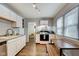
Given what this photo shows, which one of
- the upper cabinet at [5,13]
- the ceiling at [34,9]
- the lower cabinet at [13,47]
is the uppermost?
the ceiling at [34,9]

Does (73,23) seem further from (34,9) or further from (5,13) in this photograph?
(5,13)

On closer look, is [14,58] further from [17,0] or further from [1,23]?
[1,23]

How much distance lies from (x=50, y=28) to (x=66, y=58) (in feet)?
26.8

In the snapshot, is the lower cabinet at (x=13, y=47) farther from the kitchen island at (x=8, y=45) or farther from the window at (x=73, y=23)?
the window at (x=73, y=23)

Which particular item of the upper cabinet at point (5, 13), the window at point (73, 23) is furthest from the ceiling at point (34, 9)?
the window at point (73, 23)

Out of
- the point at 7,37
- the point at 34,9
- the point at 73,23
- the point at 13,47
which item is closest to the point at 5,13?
the point at 7,37

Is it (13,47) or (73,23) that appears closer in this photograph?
(73,23)

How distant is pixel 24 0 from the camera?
0.89 metres

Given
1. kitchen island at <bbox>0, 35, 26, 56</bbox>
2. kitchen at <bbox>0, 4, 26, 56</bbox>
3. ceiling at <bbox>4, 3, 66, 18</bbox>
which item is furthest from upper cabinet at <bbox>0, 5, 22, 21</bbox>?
kitchen island at <bbox>0, 35, 26, 56</bbox>

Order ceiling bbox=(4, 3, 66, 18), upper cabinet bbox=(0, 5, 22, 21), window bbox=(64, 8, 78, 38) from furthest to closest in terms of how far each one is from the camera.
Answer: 1. ceiling bbox=(4, 3, 66, 18)
2. upper cabinet bbox=(0, 5, 22, 21)
3. window bbox=(64, 8, 78, 38)

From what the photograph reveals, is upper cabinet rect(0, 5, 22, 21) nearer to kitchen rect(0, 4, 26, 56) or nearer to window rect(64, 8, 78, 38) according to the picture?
kitchen rect(0, 4, 26, 56)

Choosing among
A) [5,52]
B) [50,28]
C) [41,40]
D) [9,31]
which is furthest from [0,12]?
[50,28]

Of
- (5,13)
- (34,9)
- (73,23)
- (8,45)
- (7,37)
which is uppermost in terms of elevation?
(34,9)

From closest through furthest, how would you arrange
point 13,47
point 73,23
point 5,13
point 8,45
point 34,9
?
point 8,45, point 73,23, point 13,47, point 5,13, point 34,9
